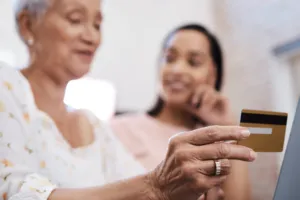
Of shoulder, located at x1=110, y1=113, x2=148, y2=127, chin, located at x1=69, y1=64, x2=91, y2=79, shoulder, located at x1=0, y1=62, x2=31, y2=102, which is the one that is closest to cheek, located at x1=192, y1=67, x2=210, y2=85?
shoulder, located at x1=110, y1=113, x2=148, y2=127

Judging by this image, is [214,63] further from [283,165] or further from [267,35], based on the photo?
[283,165]

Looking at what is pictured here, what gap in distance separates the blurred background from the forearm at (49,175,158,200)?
80 cm

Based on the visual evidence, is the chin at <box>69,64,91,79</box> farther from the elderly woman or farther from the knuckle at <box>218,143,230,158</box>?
the knuckle at <box>218,143,230,158</box>

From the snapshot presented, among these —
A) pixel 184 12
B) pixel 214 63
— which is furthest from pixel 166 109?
pixel 184 12

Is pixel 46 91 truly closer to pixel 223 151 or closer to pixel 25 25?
pixel 25 25

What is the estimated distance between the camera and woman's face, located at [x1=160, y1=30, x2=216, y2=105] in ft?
3.56

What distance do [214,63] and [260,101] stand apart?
0.34 metres

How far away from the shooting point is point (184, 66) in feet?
3.57

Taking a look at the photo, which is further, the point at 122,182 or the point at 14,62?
the point at 14,62

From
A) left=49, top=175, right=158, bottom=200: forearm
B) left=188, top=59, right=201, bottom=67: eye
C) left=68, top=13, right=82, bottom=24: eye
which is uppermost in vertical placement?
left=68, top=13, right=82, bottom=24: eye

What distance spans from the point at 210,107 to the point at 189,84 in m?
0.10

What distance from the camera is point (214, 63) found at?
118 cm

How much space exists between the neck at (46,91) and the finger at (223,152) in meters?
0.36

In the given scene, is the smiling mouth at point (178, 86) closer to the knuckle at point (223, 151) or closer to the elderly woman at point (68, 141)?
the elderly woman at point (68, 141)
